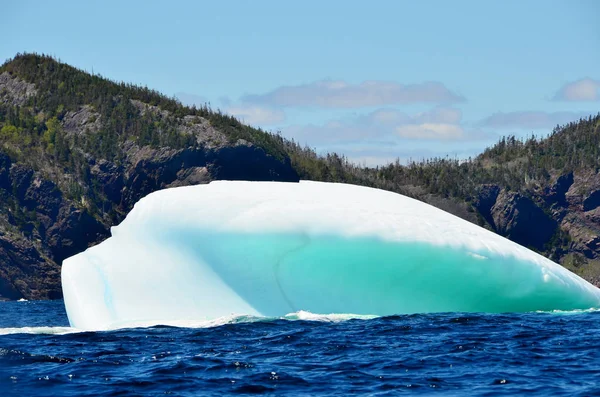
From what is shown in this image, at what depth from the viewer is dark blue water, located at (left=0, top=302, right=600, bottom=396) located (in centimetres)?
1897

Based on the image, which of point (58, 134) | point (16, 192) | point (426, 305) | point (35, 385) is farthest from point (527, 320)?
point (58, 134)

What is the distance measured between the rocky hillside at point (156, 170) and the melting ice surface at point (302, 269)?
6438 centimetres

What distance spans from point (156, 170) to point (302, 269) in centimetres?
7619

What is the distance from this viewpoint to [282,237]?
1119 inches

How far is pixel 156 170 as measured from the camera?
4045 inches

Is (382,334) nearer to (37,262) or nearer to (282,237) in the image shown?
(282,237)

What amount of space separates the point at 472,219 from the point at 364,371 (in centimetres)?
9456

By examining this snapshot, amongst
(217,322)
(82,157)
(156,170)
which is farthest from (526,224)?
(217,322)

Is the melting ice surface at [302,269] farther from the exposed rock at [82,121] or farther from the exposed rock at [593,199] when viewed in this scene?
the exposed rock at [593,199]

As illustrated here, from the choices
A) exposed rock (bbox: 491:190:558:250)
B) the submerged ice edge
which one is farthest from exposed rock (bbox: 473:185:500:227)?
the submerged ice edge

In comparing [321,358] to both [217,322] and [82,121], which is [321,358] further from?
[82,121]

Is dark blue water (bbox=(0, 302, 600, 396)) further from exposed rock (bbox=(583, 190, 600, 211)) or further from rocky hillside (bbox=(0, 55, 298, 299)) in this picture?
exposed rock (bbox=(583, 190, 600, 211))

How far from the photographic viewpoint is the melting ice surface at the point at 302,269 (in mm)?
28344

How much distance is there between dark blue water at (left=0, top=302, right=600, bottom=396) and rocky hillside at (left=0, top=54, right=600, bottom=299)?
6797 centimetres
